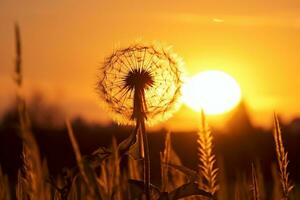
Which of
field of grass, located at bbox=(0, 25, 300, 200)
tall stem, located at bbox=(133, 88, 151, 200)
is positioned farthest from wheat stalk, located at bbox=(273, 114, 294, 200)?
tall stem, located at bbox=(133, 88, 151, 200)

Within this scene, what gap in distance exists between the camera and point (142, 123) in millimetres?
2213

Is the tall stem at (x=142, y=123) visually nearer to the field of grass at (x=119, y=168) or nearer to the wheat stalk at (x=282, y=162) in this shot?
the field of grass at (x=119, y=168)

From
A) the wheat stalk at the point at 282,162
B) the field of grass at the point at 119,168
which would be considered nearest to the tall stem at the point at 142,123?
the field of grass at the point at 119,168

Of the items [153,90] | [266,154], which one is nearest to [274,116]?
[153,90]

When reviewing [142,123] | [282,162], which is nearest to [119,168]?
[282,162]

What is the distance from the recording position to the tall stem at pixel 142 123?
1.98 metres

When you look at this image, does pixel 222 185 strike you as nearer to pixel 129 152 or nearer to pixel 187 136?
pixel 129 152

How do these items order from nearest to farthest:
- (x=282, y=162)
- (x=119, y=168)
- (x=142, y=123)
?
(x=119, y=168) → (x=282, y=162) → (x=142, y=123)

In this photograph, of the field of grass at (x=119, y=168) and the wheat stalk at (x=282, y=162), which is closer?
the field of grass at (x=119, y=168)

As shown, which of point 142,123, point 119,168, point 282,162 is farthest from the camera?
point 142,123

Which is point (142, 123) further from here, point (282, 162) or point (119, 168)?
point (119, 168)

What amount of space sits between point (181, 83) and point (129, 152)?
81cm

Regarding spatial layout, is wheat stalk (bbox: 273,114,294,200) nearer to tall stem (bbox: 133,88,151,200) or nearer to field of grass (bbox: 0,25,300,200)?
field of grass (bbox: 0,25,300,200)

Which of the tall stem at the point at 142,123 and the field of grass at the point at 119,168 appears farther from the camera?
the tall stem at the point at 142,123
